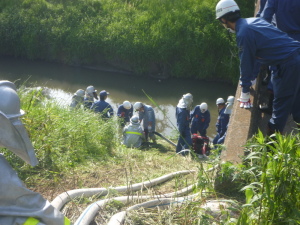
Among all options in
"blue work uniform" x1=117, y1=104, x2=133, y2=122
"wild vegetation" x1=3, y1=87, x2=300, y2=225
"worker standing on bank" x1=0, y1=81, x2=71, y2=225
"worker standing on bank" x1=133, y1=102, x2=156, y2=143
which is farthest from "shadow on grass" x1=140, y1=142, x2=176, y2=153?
"worker standing on bank" x1=0, y1=81, x2=71, y2=225

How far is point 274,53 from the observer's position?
4.96 metres

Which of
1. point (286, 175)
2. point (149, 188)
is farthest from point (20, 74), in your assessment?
point (286, 175)

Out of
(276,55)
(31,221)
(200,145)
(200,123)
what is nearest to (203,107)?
(200,123)

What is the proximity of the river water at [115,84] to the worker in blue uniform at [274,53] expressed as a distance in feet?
39.6

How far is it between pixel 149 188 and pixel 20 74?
1777 cm

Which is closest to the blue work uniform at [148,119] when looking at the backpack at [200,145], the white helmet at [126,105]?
the white helmet at [126,105]

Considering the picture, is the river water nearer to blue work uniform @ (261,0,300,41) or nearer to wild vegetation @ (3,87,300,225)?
wild vegetation @ (3,87,300,225)

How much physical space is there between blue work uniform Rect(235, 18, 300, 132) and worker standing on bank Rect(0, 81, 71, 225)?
315cm

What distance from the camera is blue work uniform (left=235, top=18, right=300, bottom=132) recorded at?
492cm

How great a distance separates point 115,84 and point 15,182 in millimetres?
18029

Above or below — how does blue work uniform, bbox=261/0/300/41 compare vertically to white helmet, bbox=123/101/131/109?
above

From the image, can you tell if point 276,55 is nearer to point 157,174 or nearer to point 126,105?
point 157,174

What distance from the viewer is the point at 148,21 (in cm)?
2206

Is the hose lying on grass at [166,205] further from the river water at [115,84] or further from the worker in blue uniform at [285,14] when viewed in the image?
the river water at [115,84]
